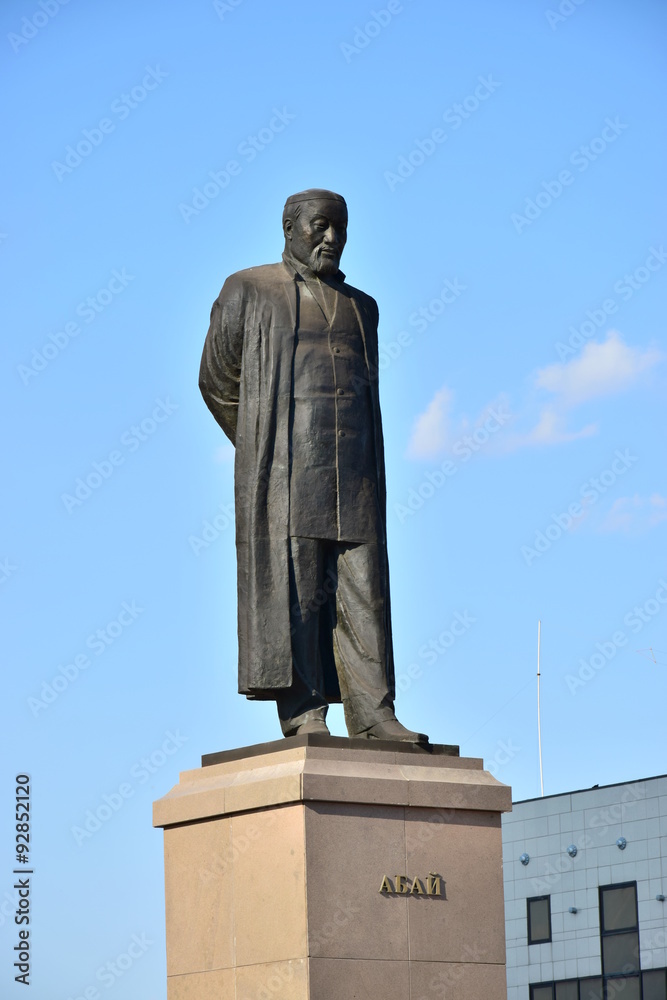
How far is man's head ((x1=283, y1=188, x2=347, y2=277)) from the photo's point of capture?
44.8ft

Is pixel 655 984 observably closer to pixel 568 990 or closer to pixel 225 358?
pixel 568 990

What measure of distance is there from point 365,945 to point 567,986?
36.5 m

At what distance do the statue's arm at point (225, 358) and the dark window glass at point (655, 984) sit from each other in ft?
111

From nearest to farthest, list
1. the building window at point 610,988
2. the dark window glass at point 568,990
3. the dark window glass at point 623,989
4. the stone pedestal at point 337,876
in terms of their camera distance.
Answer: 1. the stone pedestal at point 337,876
2. the building window at point 610,988
3. the dark window glass at point 623,989
4. the dark window glass at point 568,990

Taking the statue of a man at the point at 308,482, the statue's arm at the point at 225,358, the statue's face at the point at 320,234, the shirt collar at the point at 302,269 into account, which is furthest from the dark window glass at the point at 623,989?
the statue's face at the point at 320,234

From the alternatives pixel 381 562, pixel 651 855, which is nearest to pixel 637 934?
pixel 651 855

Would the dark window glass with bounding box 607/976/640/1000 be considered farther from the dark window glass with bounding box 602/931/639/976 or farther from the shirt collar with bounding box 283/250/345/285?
the shirt collar with bounding box 283/250/345/285

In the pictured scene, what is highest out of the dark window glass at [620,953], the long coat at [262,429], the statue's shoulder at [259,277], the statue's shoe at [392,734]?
the statue's shoulder at [259,277]

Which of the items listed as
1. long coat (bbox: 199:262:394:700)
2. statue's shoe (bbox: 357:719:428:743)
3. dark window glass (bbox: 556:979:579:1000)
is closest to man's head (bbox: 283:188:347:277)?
long coat (bbox: 199:262:394:700)

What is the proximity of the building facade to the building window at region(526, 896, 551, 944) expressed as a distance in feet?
0.08

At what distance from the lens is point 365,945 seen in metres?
11.9

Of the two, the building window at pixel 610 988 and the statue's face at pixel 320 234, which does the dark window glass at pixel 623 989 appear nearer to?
the building window at pixel 610 988

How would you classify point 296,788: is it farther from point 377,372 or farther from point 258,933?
point 377,372

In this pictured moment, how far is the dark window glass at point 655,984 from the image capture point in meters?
44.6
